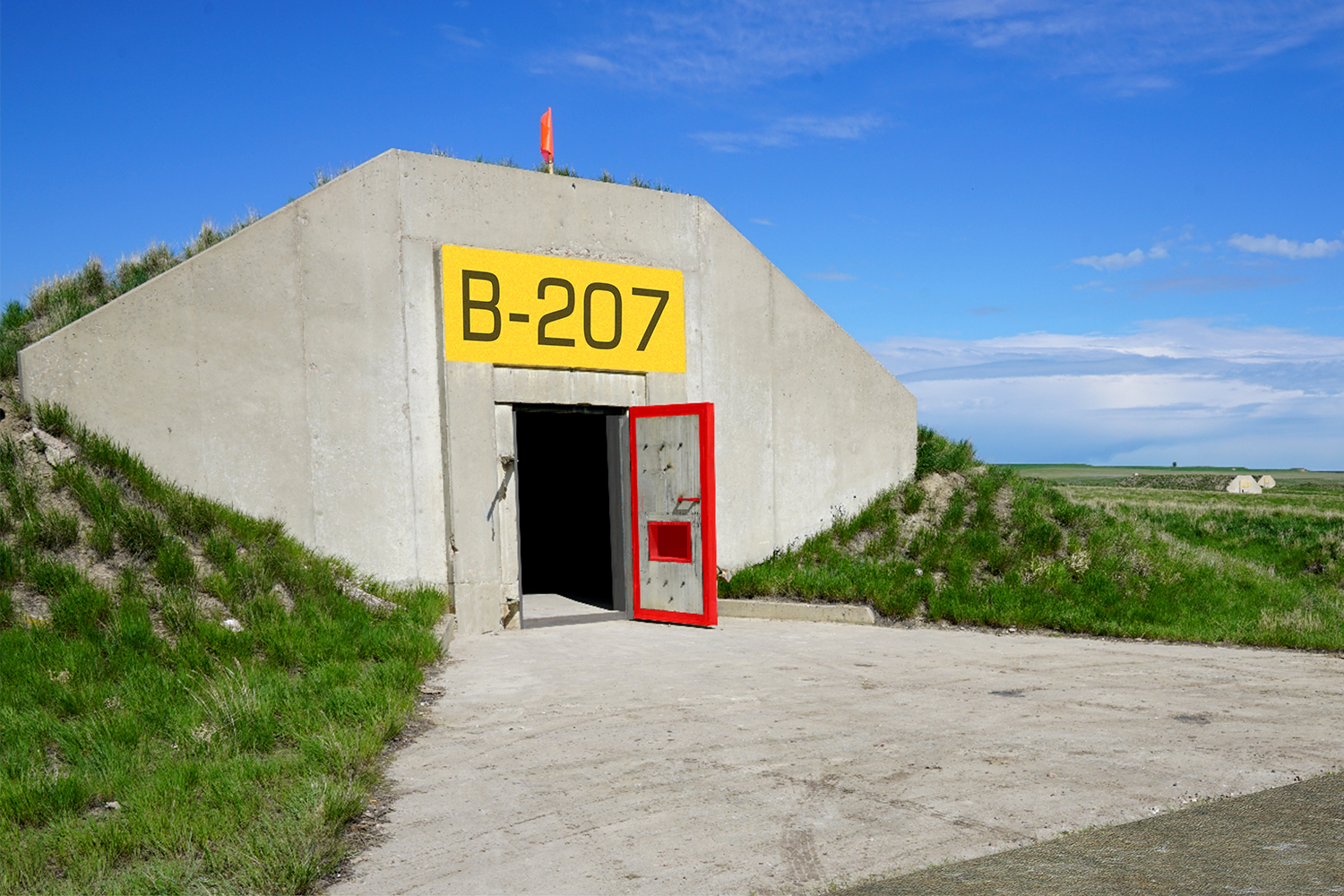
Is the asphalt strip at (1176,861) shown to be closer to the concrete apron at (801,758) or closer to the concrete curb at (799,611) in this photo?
the concrete apron at (801,758)

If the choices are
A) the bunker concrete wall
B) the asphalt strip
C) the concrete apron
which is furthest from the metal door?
the asphalt strip

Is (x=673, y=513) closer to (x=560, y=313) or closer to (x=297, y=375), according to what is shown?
(x=560, y=313)

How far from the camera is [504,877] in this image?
13.3ft

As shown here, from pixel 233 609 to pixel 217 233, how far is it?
5.65 metres

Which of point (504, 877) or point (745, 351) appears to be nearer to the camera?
point (504, 877)

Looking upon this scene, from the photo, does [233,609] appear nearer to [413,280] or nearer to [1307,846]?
[413,280]

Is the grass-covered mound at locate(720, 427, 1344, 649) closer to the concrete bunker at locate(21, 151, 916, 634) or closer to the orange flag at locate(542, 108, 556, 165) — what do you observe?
the concrete bunker at locate(21, 151, 916, 634)

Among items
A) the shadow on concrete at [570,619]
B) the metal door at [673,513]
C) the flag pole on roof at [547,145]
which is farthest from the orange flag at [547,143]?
the shadow on concrete at [570,619]

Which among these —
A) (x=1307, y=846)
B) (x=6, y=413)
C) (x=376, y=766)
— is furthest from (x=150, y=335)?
(x=1307, y=846)

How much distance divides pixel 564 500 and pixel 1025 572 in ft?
28.7

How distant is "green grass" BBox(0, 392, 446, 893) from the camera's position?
4.28 m

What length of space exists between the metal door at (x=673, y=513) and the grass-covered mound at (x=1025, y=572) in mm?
1277

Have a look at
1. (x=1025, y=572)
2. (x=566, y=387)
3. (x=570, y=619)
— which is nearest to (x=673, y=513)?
(x=570, y=619)

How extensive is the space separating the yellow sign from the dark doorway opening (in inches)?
143
